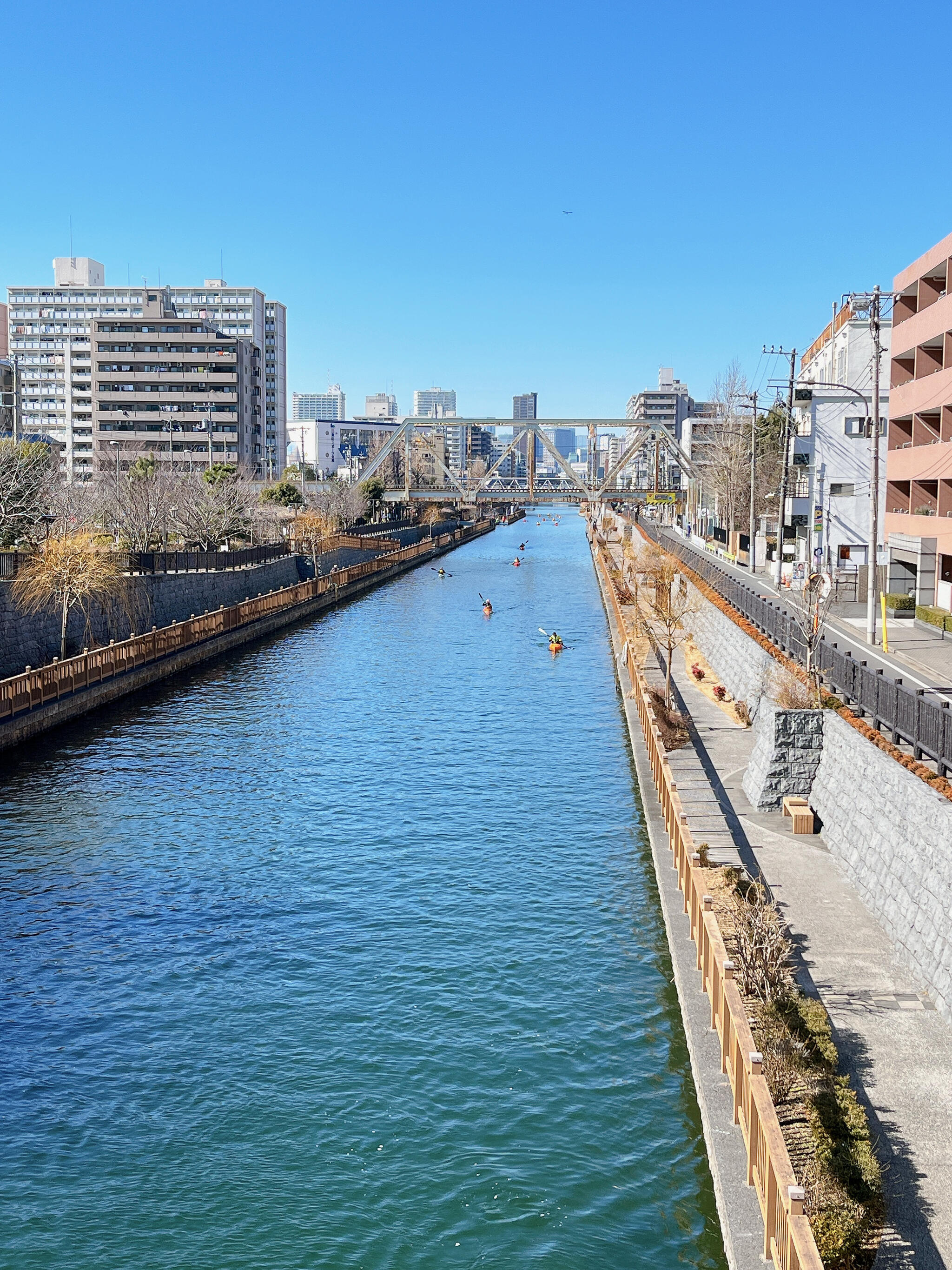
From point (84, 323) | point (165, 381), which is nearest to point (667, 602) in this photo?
point (165, 381)

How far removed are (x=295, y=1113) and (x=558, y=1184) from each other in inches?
129

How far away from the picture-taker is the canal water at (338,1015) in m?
12.0

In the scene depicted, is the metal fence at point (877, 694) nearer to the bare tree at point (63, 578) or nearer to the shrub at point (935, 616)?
the shrub at point (935, 616)

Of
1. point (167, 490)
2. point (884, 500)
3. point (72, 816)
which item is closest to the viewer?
point (72, 816)

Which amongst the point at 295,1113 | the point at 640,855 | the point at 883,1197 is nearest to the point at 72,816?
the point at 640,855

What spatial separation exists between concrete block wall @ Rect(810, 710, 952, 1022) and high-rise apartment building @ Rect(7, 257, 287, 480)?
15476cm

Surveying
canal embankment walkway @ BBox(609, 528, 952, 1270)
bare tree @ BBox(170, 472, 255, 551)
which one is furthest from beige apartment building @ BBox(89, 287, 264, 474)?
canal embankment walkway @ BBox(609, 528, 952, 1270)

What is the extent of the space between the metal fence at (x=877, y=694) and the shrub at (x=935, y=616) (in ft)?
18.9

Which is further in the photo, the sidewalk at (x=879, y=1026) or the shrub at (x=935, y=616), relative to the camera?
the shrub at (x=935, y=616)

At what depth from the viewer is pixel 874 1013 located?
14.1 meters

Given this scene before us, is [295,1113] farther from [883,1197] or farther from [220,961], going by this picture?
[883,1197]

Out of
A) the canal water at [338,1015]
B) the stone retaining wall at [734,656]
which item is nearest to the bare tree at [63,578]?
the canal water at [338,1015]

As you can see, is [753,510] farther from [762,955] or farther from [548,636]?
[762,955]

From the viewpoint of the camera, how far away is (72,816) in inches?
1032
